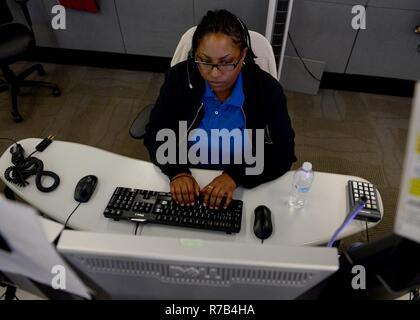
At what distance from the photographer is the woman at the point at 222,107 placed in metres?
0.99

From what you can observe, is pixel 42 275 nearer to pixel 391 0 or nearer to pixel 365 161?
pixel 365 161

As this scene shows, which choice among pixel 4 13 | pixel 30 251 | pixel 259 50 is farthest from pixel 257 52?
pixel 4 13

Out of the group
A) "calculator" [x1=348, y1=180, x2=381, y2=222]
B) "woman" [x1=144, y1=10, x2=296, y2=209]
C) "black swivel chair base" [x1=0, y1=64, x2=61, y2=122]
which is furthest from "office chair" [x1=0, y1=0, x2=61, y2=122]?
"calculator" [x1=348, y1=180, x2=381, y2=222]

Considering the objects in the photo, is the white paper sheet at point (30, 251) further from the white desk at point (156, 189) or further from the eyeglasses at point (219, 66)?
the eyeglasses at point (219, 66)

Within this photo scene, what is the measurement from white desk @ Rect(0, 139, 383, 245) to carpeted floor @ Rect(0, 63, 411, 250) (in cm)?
105

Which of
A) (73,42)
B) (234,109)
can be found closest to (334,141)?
(234,109)

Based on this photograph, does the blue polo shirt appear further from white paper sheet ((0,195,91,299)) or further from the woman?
white paper sheet ((0,195,91,299))

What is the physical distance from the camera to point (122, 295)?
1.91 feet

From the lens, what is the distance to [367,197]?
101 cm

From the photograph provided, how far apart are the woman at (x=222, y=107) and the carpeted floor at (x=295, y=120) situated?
1.03 m

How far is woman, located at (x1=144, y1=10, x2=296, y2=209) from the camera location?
99 cm

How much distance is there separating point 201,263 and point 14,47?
2.38 metres

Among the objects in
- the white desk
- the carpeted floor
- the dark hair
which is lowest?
the carpeted floor

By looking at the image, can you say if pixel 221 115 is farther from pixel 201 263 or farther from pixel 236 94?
pixel 201 263
